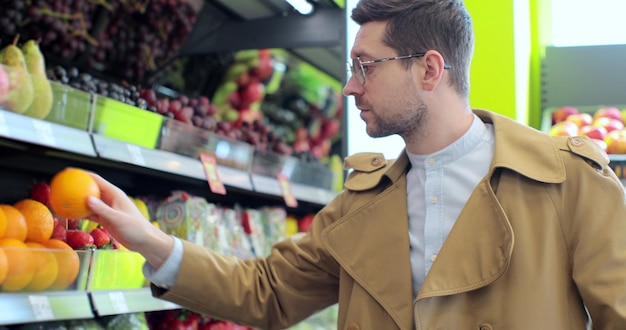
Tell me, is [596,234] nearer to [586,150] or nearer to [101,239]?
[586,150]

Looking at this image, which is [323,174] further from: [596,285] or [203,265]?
[596,285]

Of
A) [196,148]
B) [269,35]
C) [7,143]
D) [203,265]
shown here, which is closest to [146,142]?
[196,148]

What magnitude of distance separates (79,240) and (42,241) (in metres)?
0.10

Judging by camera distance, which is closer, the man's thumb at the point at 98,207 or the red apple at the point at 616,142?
the man's thumb at the point at 98,207

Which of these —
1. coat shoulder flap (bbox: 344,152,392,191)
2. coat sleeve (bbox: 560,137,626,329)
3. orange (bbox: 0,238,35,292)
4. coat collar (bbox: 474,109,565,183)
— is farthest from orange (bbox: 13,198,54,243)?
coat sleeve (bbox: 560,137,626,329)

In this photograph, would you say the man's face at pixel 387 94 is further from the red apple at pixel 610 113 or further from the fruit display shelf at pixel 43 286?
the red apple at pixel 610 113

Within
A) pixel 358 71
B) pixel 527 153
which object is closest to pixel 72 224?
pixel 358 71

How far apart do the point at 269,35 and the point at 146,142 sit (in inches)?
35.8

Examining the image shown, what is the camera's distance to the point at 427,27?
1789 millimetres

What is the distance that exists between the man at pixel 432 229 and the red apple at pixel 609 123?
1.39 metres

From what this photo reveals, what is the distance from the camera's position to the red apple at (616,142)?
300 centimetres

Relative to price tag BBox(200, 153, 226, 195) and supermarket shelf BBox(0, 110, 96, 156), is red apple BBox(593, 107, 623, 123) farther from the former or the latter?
supermarket shelf BBox(0, 110, 96, 156)

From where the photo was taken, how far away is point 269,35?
303 centimetres

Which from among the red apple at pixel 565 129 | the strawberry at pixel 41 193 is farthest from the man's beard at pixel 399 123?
the red apple at pixel 565 129
